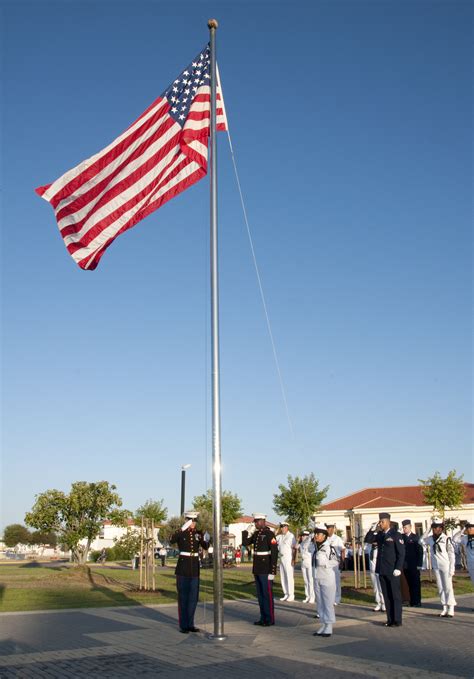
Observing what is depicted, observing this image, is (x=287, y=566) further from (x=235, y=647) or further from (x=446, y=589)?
(x=235, y=647)

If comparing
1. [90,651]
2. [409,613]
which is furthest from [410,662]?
[409,613]

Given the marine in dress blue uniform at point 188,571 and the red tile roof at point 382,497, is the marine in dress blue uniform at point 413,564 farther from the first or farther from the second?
the red tile roof at point 382,497

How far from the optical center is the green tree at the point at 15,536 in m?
115

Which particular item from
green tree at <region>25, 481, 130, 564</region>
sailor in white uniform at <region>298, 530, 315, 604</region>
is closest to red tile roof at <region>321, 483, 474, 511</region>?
green tree at <region>25, 481, 130, 564</region>

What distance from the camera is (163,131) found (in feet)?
35.0

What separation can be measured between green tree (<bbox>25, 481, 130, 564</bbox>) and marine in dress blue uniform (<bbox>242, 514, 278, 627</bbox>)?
89.4ft

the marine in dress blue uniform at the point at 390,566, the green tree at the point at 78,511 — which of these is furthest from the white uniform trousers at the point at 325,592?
the green tree at the point at 78,511

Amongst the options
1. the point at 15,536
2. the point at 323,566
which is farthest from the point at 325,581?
the point at 15,536

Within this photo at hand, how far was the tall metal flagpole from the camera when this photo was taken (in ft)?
30.8

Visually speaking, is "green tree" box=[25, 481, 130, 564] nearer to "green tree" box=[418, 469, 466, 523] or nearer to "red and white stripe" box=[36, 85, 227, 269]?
"green tree" box=[418, 469, 466, 523]

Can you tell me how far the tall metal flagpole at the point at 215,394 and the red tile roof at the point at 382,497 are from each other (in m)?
55.3

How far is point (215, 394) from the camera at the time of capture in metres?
9.84

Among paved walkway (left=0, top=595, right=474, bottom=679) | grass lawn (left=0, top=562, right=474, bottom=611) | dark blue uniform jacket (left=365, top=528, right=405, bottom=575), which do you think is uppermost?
dark blue uniform jacket (left=365, top=528, right=405, bottom=575)

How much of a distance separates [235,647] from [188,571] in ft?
6.53
